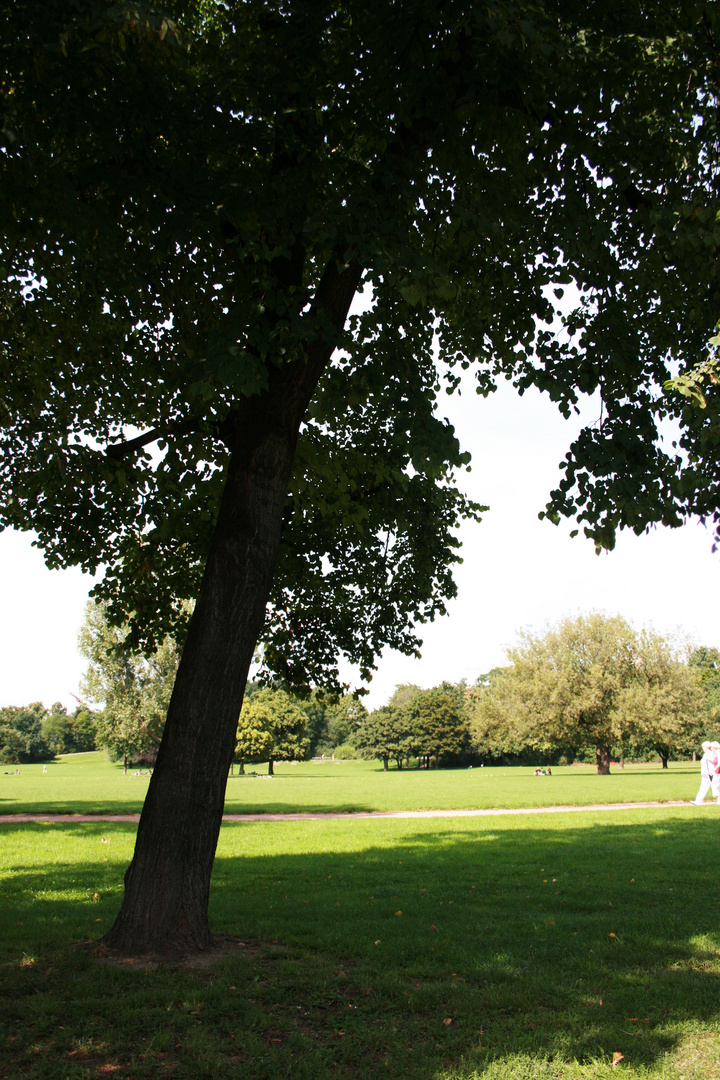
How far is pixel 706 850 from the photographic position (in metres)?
11.6

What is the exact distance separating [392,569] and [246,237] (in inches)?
282

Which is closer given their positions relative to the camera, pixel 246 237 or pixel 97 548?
pixel 246 237

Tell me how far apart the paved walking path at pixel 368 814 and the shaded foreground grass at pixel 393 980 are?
30.9 ft

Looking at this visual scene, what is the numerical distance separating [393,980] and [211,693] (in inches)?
96.8

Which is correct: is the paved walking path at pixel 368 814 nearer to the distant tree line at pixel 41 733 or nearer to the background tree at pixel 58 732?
the distant tree line at pixel 41 733

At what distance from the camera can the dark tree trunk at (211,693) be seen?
5738mm

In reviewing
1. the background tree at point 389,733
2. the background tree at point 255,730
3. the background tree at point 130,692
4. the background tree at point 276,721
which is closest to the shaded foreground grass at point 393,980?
the background tree at point 130,692

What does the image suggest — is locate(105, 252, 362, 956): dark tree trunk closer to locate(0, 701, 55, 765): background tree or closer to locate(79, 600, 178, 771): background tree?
locate(79, 600, 178, 771): background tree

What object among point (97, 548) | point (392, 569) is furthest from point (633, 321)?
point (97, 548)

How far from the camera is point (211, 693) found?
598 centimetres

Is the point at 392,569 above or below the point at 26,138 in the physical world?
below

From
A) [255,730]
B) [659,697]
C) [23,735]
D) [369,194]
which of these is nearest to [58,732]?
[23,735]

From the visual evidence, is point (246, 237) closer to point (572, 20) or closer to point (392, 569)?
point (572, 20)

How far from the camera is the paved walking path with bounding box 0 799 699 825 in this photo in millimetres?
19312
